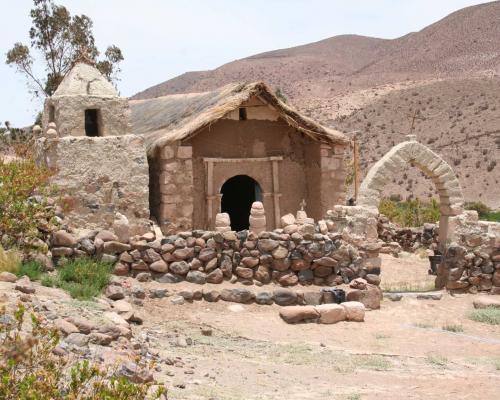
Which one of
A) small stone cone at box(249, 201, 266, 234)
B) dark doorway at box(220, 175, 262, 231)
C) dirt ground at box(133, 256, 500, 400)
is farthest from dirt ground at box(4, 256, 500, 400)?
dark doorway at box(220, 175, 262, 231)

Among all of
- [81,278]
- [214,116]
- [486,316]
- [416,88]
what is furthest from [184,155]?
[416,88]

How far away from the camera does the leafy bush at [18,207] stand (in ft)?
29.6

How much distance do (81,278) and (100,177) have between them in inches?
148

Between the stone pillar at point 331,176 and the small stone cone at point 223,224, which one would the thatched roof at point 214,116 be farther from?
the small stone cone at point 223,224

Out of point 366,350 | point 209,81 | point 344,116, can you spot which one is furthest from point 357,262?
point 209,81

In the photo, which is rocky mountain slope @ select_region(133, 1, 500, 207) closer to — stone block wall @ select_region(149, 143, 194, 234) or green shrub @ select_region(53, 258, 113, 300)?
stone block wall @ select_region(149, 143, 194, 234)

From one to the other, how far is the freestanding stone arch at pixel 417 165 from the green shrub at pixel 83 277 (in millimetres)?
5440

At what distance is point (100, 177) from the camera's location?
12477mm

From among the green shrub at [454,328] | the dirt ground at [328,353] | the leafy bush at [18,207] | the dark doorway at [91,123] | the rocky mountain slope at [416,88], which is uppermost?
the rocky mountain slope at [416,88]

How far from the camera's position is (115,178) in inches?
494

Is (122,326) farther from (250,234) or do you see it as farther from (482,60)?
(482,60)

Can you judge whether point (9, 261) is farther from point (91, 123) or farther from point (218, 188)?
point (218, 188)

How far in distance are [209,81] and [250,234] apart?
69.2 meters

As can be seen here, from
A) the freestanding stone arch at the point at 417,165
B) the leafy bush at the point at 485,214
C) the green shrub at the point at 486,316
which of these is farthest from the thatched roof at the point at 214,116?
the leafy bush at the point at 485,214
